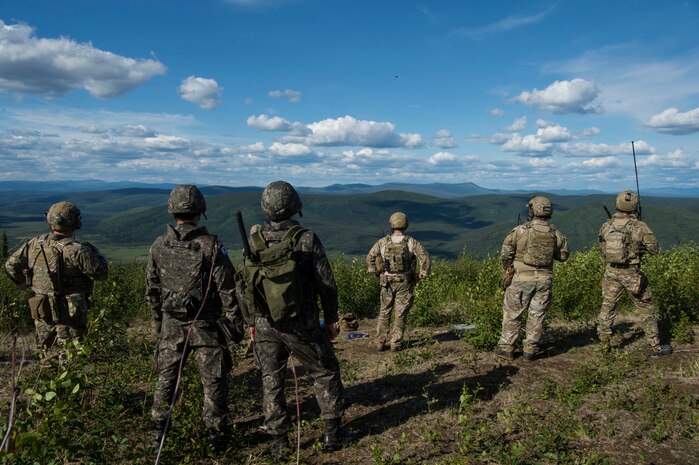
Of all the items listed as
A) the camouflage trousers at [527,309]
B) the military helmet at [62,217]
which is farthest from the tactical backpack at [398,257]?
the military helmet at [62,217]

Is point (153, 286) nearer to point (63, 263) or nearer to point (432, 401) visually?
point (63, 263)

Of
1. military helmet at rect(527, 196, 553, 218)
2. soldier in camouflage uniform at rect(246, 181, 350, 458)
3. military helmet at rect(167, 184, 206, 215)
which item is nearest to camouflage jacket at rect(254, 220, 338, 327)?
soldier in camouflage uniform at rect(246, 181, 350, 458)

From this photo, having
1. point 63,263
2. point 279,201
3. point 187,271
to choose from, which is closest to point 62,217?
point 63,263

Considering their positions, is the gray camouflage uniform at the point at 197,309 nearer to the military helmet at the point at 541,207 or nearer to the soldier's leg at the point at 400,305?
the soldier's leg at the point at 400,305

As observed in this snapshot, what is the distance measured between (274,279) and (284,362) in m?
1.13

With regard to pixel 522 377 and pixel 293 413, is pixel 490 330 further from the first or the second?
pixel 293 413

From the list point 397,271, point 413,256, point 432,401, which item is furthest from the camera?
point 413,256

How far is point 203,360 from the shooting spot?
5.14 meters

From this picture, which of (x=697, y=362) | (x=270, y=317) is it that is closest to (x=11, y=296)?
(x=270, y=317)

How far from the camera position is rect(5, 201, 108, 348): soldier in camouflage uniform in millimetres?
6363

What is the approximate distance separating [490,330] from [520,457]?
4.05m

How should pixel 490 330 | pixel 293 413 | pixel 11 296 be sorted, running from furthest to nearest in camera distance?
pixel 11 296
pixel 490 330
pixel 293 413

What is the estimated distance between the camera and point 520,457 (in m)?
4.94

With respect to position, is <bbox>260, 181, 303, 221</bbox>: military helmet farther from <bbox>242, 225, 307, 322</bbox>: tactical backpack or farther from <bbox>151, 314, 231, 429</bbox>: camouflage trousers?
<bbox>151, 314, 231, 429</bbox>: camouflage trousers
